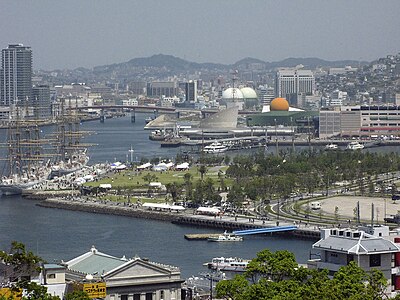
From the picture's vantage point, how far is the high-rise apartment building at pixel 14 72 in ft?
414

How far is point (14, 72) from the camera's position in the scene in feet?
416

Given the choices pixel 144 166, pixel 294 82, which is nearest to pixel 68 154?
pixel 144 166

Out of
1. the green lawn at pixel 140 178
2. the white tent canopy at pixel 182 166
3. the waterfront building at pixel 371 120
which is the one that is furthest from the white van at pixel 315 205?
the waterfront building at pixel 371 120

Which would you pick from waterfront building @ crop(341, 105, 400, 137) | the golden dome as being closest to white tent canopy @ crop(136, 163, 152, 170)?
waterfront building @ crop(341, 105, 400, 137)

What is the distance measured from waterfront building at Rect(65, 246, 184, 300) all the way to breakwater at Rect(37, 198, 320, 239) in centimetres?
1479

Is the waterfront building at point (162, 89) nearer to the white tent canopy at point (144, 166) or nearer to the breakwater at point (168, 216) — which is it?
the white tent canopy at point (144, 166)

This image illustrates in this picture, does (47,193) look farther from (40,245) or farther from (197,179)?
(40,245)

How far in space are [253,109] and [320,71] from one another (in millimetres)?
67832

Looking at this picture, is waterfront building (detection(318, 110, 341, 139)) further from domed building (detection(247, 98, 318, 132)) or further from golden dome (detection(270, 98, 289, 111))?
golden dome (detection(270, 98, 289, 111))

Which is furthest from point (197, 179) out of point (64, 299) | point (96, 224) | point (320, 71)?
point (320, 71)

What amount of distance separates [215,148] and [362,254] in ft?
178

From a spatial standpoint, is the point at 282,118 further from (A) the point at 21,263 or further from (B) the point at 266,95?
(A) the point at 21,263

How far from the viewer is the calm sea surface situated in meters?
31.7

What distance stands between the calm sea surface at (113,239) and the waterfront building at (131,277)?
7105 mm
